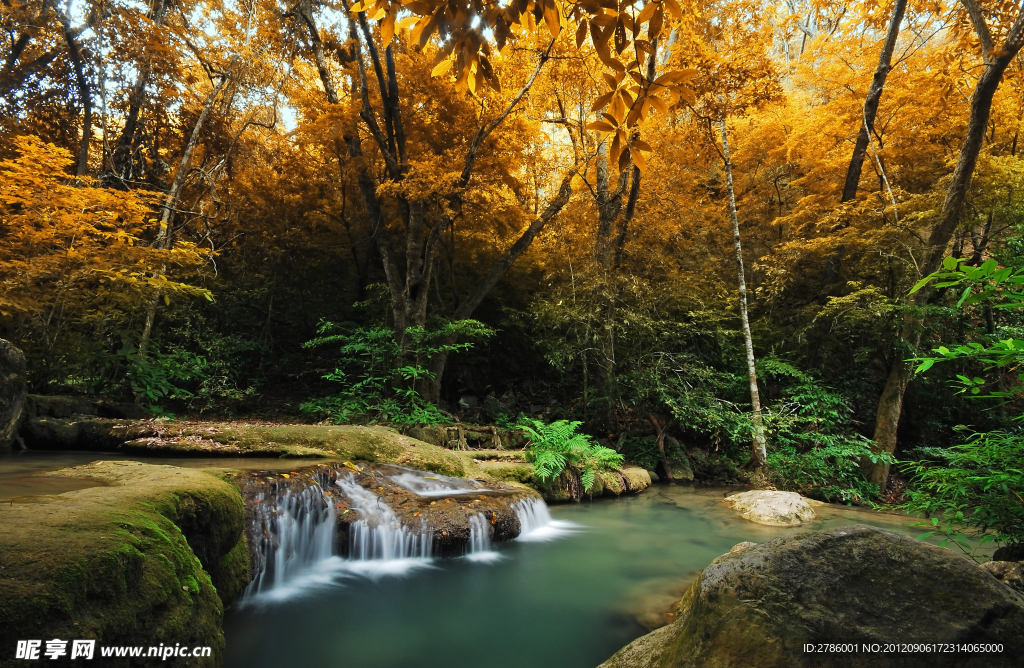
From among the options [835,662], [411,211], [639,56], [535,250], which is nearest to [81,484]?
[639,56]

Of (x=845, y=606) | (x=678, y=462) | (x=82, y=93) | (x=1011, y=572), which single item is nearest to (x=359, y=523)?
(x=845, y=606)

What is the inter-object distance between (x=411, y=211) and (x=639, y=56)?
29.5 ft

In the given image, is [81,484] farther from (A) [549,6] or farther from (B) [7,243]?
Result: (B) [7,243]

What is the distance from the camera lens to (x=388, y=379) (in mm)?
9500

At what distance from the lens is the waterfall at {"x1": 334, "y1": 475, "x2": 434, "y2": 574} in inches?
182

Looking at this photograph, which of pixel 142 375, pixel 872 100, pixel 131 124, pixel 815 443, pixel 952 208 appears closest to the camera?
pixel 142 375

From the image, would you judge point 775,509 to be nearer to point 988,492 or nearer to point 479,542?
point 988,492

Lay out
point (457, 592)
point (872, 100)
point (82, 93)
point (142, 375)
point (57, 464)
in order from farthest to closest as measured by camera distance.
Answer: point (82, 93) < point (872, 100) < point (142, 375) < point (57, 464) < point (457, 592)

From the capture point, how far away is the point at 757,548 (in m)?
2.39

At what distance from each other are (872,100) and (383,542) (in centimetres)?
1273

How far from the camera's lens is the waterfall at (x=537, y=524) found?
5836 mm

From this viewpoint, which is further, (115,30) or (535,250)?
(535,250)

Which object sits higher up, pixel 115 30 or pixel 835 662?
pixel 115 30

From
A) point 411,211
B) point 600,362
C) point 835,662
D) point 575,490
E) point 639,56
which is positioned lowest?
point 575,490
